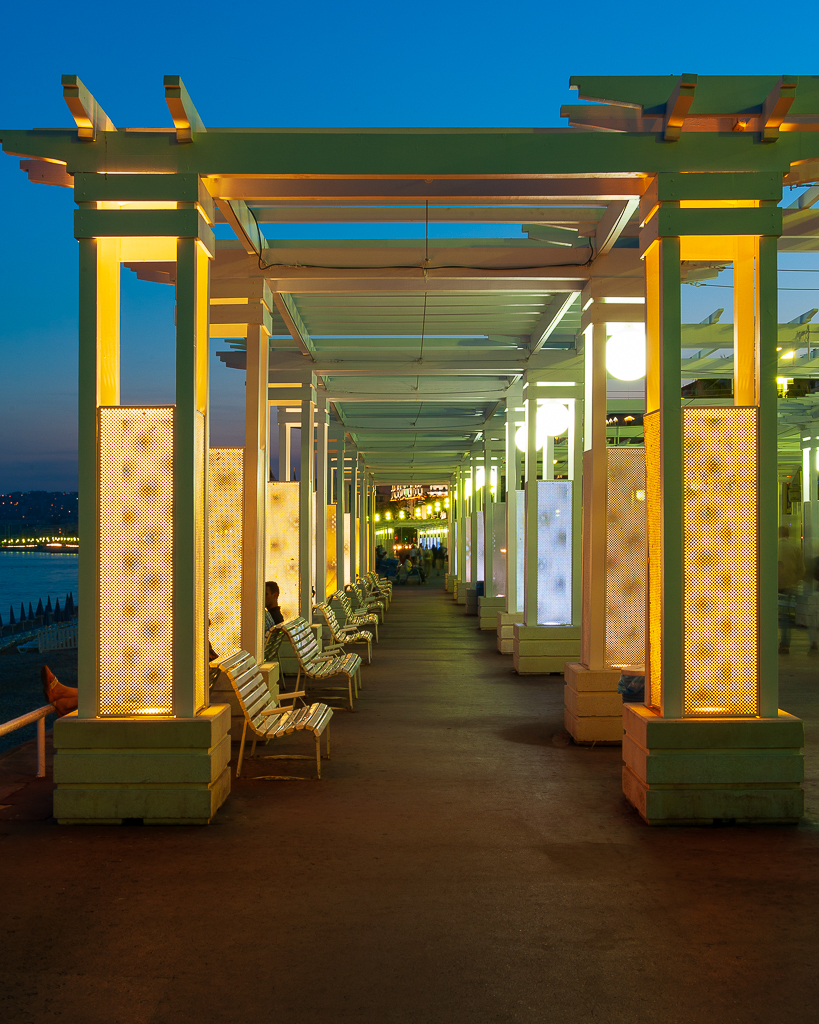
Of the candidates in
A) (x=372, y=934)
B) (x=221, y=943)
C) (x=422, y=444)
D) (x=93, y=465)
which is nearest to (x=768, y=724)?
(x=372, y=934)

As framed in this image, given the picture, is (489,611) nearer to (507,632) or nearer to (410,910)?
(507,632)

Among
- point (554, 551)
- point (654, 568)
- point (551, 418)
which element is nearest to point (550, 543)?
point (554, 551)

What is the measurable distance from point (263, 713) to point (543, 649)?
478 centimetres

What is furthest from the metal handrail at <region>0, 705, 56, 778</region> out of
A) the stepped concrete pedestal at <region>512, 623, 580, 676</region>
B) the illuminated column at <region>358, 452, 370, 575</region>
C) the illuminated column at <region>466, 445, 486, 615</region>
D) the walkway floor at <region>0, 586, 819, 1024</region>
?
the illuminated column at <region>358, 452, 370, 575</region>

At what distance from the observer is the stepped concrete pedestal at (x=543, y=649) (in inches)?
380

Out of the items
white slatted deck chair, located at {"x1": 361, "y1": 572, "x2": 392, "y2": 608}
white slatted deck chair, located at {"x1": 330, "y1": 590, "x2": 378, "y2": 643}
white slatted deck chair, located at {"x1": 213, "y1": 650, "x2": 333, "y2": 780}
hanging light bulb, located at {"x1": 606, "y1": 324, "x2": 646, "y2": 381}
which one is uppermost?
hanging light bulb, located at {"x1": 606, "y1": 324, "x2": 646, "y2": 381}

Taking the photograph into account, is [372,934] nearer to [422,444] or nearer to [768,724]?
[768,724]

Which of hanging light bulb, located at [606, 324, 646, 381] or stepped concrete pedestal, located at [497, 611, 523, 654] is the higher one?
hanging light bulb, located at [606, 324, 646, 381]

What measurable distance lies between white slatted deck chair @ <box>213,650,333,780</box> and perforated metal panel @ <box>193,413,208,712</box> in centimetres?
57

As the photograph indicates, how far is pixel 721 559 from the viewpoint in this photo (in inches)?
182

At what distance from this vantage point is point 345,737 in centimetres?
658

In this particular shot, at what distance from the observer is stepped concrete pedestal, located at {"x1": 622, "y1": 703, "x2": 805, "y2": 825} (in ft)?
14.4

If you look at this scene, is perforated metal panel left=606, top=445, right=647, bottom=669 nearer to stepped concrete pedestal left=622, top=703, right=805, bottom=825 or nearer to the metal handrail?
stepped concrete pedestal left=622, top=703, right=805, bottom=825

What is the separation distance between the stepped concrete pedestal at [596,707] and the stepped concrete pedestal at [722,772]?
6.08ft
